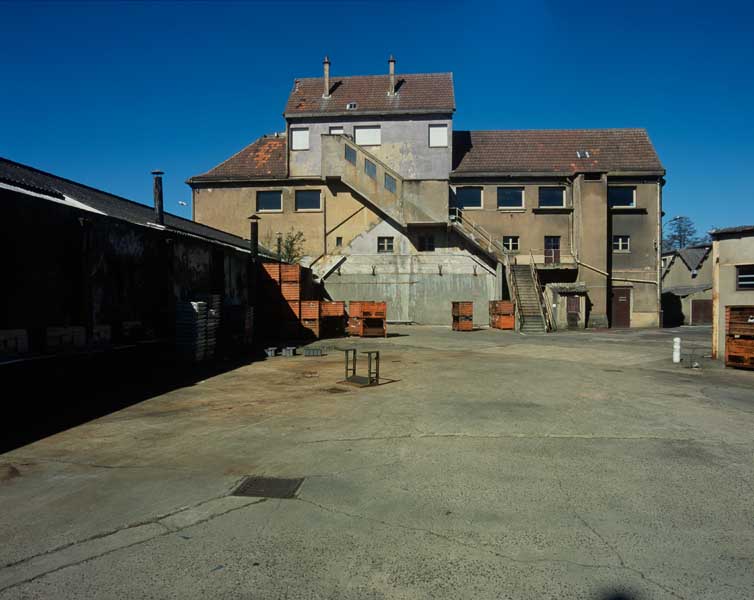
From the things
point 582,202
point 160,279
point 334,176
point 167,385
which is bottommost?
point 167,385

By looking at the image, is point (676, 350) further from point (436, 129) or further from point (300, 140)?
point (300, 140)

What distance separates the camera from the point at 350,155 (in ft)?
106

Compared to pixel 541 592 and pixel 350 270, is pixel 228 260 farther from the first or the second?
pixel 541 592

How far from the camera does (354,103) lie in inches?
1363

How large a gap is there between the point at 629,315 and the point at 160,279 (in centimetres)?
2926

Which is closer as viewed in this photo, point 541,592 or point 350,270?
point 541,592

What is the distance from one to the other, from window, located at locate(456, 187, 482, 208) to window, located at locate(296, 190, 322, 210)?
964 cm

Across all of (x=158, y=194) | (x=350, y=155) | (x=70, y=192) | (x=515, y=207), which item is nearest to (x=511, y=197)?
(x=515, y=207)

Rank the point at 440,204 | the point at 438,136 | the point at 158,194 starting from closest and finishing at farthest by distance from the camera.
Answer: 1. the point at 158,194
2. the point at 440,204
3. the point at 438,136

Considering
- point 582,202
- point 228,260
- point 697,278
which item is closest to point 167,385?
point 228,260

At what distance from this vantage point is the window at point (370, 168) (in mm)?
31989

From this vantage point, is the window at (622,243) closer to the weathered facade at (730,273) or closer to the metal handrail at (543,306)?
the metal handrail at (543,306)

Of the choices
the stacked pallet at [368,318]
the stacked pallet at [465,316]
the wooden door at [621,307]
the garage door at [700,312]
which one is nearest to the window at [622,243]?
the wooden door at [621,307]

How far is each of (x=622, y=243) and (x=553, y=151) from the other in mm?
8230
